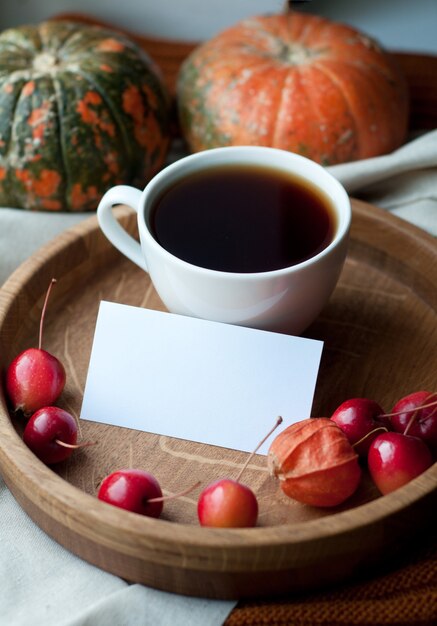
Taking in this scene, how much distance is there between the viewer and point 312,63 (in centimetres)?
137

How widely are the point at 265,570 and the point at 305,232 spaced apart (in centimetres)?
42

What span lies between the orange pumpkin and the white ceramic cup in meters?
0.31

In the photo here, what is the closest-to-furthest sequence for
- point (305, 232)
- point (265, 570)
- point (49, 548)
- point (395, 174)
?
point (265, 570), point (49, 548), point (305, 232), point (395, 174)

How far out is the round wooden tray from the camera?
75 cm

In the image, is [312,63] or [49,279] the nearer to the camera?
[49,279]

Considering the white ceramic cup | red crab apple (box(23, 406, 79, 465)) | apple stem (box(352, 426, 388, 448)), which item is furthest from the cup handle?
apple stem (box(352, 426, 388, 448))

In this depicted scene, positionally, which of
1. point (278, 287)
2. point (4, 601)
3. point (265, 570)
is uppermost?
point (278, 287)

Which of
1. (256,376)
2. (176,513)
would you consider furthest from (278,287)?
(176,513)

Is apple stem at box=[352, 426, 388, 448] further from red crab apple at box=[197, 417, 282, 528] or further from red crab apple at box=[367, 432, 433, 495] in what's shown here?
red crab apple at box=[197, 417, 282, 528]

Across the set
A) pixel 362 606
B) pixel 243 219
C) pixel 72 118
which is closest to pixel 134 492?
pixel 362 606

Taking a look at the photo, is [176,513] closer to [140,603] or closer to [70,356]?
[140,603]

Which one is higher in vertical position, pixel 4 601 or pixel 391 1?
pixel 391 1

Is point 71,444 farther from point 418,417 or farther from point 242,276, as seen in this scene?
point 418,417

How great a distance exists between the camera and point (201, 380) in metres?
0.94
